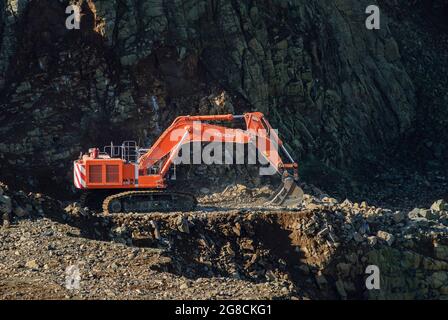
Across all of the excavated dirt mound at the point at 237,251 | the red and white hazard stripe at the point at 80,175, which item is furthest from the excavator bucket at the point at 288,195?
the red and white hazard stripe at the point at 80,175

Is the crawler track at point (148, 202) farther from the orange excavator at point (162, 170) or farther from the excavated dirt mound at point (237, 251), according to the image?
the excavated dirt mound at point (237, 251)

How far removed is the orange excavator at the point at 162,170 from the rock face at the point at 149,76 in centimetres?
350

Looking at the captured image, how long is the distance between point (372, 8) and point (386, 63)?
240 centimetres

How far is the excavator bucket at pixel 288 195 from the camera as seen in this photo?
26.7m

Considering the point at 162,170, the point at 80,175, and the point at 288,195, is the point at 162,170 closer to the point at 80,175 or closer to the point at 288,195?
the point at 80,175

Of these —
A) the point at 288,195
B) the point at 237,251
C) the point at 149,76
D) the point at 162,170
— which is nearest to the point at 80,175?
the point at 162,170

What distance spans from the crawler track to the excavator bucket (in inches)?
92.3

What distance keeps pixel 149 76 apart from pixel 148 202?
21.2 feet

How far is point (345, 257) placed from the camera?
24.5 metres

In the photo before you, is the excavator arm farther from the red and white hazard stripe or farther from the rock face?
the rock face

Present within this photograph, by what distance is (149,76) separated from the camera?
3206 centimetres

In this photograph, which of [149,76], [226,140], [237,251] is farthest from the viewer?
[149,76]
